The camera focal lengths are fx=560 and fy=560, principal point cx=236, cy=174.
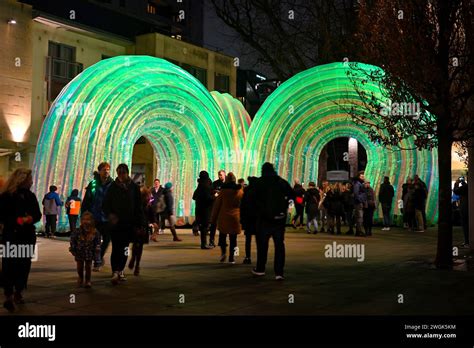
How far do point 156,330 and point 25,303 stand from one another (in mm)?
2172

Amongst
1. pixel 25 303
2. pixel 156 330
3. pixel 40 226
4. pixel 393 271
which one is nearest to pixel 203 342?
pixel 156 330

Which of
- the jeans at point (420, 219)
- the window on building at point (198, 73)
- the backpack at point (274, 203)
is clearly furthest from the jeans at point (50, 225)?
the window on building at point (198, 73)

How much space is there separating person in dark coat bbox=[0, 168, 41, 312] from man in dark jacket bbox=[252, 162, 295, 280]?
12.0ft

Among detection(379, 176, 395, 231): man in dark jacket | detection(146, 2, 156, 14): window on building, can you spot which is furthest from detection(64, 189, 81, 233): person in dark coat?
detection(146, 2, 156, 14): window on building

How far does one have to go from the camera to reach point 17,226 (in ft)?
22.9

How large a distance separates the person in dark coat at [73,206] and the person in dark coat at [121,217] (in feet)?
23.3

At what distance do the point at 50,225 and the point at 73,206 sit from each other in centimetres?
116

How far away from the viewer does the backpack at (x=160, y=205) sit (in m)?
16.0

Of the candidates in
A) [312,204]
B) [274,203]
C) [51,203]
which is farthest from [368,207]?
[51,203]

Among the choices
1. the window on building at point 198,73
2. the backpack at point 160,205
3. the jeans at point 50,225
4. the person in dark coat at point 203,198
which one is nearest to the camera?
the person in dark coat at point 203,198

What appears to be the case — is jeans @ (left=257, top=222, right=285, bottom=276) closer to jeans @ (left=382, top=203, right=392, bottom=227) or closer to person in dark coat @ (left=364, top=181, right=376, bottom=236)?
person in dark coat @ (left=364, top=181, right=376, bottom=236)

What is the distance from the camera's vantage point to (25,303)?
23.0 feet

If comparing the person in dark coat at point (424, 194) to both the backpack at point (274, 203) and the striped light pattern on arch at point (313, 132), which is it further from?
the backpack at point (274, 203)

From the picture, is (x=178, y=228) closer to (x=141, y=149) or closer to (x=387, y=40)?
(x=387, y=40)
